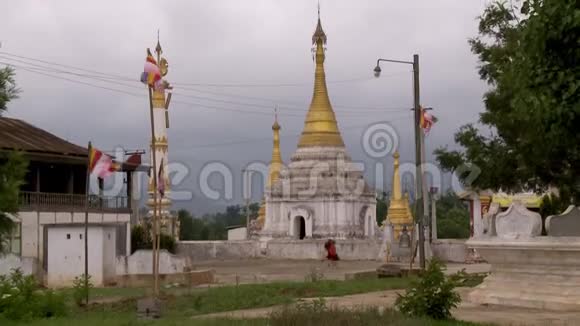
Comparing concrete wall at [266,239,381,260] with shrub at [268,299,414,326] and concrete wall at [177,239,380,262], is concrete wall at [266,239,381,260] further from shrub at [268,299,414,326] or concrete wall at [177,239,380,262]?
shrub at [268,299,414,326]

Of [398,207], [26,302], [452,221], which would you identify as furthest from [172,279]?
[452,221]

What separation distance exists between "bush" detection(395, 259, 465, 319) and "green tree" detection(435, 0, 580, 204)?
249 centimetres

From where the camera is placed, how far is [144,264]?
3006 cm

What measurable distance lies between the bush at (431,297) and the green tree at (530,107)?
8.17ft

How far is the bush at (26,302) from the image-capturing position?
15.4 meters

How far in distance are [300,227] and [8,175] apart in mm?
40694

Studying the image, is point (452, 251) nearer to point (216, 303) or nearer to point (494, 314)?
point (216, 303)

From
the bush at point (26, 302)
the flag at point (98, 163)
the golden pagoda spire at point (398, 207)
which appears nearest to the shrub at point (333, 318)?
the bush at point (26, 302)

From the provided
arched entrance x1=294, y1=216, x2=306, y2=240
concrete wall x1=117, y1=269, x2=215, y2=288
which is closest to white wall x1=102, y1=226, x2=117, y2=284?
concrete wall x1=117, y1=269, x2=215, y2=288

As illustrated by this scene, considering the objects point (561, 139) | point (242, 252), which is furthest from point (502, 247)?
point (242, 252)

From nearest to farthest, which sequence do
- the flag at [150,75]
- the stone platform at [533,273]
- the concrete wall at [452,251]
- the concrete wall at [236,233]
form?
the stone platform at [533,273] → the flag at [150,75] → the concrete wall at [452,251] → the concrete wall at [236,233]

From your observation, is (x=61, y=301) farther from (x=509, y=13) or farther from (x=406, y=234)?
(x=406, y=234)

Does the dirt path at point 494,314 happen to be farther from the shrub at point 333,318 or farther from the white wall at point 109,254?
the white wall at point 109,254

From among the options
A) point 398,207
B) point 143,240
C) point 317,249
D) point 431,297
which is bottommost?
point 317,249
